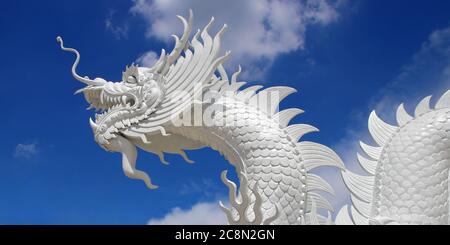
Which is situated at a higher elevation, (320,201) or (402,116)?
(402,116)

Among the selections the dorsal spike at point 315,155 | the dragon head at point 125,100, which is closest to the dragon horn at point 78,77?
the dragon head at point 125,100

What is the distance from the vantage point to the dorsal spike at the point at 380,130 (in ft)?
19.0

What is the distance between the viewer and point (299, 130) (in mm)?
5617

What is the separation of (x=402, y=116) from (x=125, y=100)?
2670 millimetres

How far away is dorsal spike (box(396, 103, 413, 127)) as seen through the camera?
19.1 feet

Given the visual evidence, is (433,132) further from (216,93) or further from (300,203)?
(216,93)

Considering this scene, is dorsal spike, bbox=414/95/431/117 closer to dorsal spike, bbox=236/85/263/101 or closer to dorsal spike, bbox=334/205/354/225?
dorsal spike, bbox=334/205/354/225

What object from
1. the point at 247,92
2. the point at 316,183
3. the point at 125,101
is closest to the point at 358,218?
the point at 316,183

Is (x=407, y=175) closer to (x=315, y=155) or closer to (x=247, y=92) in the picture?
(x=315, y=155)

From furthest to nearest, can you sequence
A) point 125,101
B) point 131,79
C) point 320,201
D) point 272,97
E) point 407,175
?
point 131,79, point 125,101, point 272,97, point 320,201, point 407,175

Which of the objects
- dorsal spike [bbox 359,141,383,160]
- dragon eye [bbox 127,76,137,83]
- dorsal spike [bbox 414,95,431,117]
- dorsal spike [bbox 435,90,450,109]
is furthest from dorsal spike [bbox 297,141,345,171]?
dragon eye [bbox 127,76,137,83]

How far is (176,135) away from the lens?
231 inches

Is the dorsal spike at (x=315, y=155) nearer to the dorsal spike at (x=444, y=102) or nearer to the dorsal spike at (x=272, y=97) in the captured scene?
the dorsal spike at (x=272, y=97)

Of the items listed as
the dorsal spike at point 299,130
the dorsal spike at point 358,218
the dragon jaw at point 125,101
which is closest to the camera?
the dorsal spike at point 358,218
